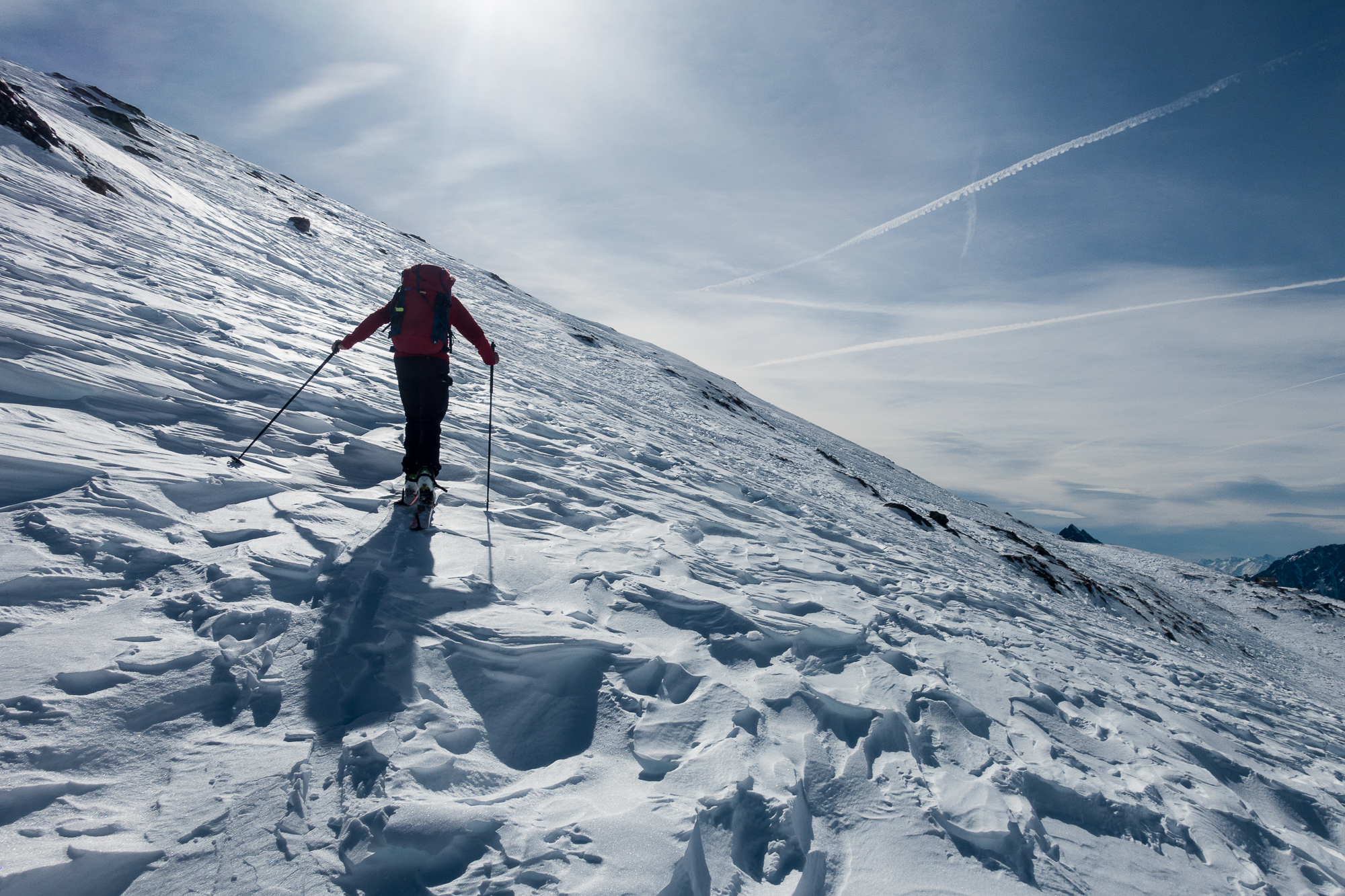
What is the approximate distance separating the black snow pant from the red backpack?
0.12m

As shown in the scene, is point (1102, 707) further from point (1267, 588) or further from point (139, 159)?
point (1267, 588)

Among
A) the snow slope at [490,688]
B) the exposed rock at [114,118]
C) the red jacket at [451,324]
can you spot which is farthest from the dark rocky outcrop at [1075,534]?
the exposed rock at [114,118]

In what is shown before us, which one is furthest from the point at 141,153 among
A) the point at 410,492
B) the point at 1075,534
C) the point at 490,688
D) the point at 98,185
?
the point at 1075,534

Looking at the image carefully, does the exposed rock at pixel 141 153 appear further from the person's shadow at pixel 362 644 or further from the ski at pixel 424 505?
the person's shadow at pixel 362 644

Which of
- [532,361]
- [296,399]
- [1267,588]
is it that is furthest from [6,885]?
[1267,588]

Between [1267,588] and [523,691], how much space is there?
68.1 m

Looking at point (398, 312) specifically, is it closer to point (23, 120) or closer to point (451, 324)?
point (451, 324)

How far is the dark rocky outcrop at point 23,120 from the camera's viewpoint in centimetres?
1148

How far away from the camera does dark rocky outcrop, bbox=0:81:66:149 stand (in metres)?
11.5

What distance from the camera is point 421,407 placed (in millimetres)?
5387

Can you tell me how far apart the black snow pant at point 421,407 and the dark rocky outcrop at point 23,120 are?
1346 centimetres

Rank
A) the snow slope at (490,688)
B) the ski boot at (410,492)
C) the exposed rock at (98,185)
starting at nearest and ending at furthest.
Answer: the snow slope at (490,688)
the ski boot at (410,492)
the exposed rock at (98,185)

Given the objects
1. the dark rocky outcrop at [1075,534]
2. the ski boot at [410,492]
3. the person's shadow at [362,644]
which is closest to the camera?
the person's shadow at [362,644]

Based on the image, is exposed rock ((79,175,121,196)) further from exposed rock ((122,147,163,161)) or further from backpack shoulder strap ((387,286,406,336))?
backpack shoulder strap ((387,286,406,336))
